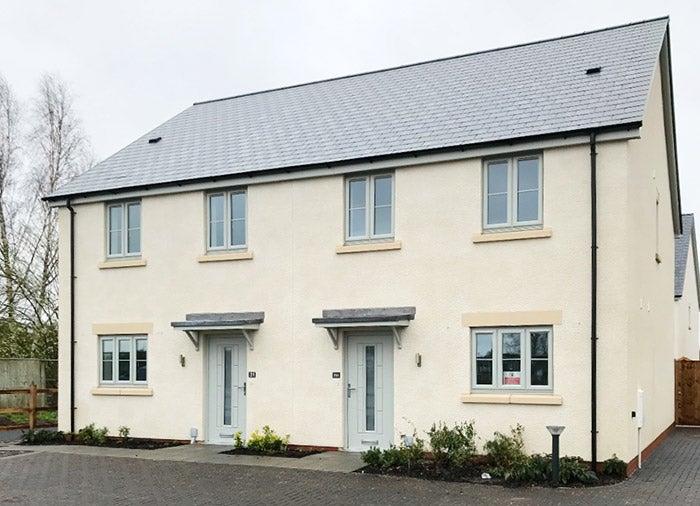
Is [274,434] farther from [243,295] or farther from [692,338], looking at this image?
[692,338]

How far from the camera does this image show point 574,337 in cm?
1330

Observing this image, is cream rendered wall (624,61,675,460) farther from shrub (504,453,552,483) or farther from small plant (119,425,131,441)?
small plant (119,425,131,441)

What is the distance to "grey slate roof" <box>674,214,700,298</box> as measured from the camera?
26016 millimetres

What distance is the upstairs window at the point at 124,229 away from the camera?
721 inches

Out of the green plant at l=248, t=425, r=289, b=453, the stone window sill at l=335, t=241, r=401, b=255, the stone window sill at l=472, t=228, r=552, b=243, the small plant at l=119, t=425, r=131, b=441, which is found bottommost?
the small plant at l=119, t=425, r=131, b=441

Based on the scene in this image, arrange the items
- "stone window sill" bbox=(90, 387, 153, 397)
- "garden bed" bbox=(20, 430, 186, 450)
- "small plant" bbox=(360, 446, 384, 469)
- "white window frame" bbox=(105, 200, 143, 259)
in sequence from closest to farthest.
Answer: "small plant" bbox=(360, 446, 384, 469) → "garden bed" bbox=(20, 430, 186, 450) → "stone window sill" bbox=(90, 387, 153, 397) → "white window frame" bbox=(105, 200, 143, 259)

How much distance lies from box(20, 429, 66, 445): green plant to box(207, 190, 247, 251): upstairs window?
562 cm

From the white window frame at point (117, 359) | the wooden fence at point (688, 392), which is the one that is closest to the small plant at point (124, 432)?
the white window frame at point (117, 359)

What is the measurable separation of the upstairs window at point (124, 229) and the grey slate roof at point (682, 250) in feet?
54.8

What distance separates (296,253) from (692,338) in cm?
2154

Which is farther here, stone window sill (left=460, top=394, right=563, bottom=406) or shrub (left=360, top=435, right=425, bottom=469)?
shrub (left=360, top=435, right=425, bottom=469)

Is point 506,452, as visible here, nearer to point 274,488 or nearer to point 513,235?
point 513,235

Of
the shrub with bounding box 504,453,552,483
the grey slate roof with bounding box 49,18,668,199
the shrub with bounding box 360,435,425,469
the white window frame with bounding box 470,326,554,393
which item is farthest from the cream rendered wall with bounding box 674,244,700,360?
the shrub with bounding box 360,435,425,469

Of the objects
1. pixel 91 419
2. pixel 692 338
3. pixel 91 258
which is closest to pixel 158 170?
pixel 91 258
